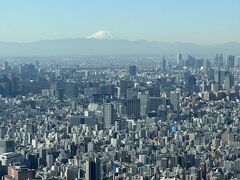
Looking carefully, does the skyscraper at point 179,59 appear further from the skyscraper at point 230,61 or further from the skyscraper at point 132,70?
the skyscraper at point 132,70

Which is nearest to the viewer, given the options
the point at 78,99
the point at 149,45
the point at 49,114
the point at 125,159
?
the point at 125,159

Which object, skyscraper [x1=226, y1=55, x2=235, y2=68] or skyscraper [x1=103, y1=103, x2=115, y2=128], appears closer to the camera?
skyscraper [x1=103, y1=103, x2=115, y2=128]

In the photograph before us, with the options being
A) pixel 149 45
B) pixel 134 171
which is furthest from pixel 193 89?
pixel 149 45

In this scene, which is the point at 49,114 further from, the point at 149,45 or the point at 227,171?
the point at 149,45

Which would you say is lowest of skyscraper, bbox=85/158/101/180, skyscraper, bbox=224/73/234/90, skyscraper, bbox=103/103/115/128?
skyscraper, bbox=103/103/115/128

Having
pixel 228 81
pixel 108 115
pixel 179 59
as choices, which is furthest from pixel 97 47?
pixel 108 115

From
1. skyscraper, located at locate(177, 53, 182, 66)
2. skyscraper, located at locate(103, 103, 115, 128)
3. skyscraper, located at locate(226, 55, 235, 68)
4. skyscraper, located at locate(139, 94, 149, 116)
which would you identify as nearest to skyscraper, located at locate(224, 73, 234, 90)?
skyscraper, located at locate(226, 55, 235, 68)

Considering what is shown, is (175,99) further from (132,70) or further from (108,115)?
(132,70)

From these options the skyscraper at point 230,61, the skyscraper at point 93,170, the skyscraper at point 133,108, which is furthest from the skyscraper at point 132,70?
the skyscraper at point 93,170

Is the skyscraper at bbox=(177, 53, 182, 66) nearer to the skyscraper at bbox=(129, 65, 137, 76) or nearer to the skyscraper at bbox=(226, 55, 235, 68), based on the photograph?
the skyscraper at bbox=(226, 55, 235, 68)

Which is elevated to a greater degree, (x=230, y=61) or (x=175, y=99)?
(x=230, y=61)

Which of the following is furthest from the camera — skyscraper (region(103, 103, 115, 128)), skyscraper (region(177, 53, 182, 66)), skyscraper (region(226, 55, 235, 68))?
skyscraper (region(177, 53, 182, 66))
